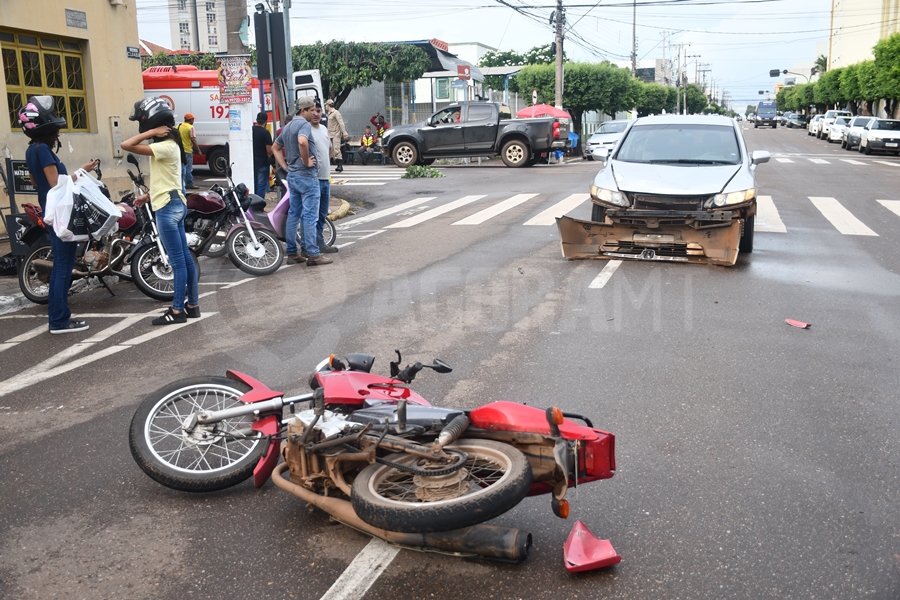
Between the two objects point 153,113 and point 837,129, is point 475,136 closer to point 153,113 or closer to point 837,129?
point 153,113

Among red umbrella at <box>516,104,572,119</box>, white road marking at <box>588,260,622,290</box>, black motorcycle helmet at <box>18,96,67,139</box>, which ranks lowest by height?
white road marking at <box>588,260,622,290</box>

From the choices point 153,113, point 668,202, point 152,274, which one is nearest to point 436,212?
point 668,202

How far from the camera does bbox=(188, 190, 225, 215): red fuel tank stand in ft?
32.2

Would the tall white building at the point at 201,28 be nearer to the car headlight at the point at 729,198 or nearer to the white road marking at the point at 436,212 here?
the white road marking at the point at 436,212

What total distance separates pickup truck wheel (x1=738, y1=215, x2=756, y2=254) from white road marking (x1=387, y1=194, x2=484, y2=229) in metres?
5.68

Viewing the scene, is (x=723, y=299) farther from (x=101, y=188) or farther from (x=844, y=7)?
(x=844, y=7)

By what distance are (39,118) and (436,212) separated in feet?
31.3

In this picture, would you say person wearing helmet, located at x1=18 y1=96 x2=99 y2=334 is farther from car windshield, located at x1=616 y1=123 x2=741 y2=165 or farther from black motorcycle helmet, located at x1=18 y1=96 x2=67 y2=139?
car windshield, located at x1=616 y1=123 x2=741 y2=165

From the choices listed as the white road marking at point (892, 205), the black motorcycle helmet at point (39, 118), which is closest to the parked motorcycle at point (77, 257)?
the black motorcycle helmet at point (39, 118)

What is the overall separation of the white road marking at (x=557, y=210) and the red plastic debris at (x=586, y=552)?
1043 cm

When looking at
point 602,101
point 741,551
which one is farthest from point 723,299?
point 602,101

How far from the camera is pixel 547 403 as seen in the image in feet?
16.8

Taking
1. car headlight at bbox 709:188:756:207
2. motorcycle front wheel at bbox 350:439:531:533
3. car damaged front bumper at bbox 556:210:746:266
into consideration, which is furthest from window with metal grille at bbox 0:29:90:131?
motorcycle front wheel at bbox 350:439:531:533

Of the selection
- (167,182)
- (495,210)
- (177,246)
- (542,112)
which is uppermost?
(542,112)
